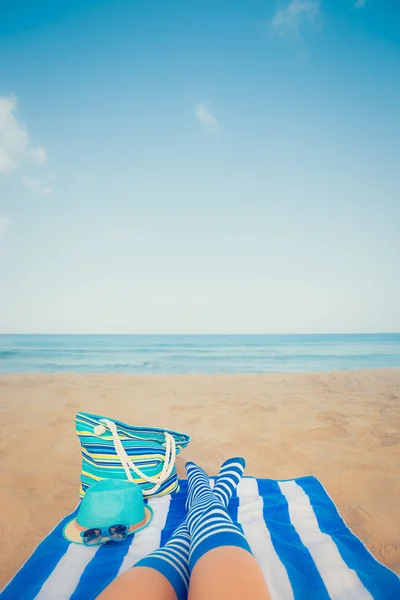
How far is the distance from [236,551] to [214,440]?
120 inches

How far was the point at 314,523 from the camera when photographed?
2.11 meters

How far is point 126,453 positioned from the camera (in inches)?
94.1

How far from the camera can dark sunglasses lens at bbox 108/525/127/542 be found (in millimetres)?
1903

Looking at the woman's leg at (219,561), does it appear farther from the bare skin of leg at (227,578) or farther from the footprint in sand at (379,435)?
the footprint in sand at (379,435)

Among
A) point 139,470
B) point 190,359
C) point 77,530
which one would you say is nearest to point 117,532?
point 77,530

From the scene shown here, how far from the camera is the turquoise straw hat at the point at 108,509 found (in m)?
1.88

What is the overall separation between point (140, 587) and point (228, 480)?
134cm

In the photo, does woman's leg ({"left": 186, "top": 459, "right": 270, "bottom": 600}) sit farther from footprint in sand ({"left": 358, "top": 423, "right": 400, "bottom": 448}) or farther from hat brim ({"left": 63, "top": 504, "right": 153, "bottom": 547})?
footprint in sand ({"left": 358, "top": 423, "right": 400, "bottom": 448})

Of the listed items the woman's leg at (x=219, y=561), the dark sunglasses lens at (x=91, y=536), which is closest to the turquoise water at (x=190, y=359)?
the dark sunglasses lens at (x=91, y=536)

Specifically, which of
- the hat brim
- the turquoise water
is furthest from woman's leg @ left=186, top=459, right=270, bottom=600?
the turquoise water

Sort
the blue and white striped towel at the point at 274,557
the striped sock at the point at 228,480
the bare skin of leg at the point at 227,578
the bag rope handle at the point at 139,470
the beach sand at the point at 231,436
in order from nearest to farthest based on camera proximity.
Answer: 1. the bare skin of leg at the point at 227,578
2. the blue and white striped towel at the point at 274,557
3. the striped sock at the point at 228,480
4. the bag rope handle at the point at 139,470
5. the beach sand at the point at 231,436

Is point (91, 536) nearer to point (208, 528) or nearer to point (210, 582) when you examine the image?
point (208, 528)

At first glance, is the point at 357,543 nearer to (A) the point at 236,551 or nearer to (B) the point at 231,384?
(A) the point at 236,551

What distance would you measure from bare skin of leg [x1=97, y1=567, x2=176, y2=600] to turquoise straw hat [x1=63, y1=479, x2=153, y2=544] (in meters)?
0.71
